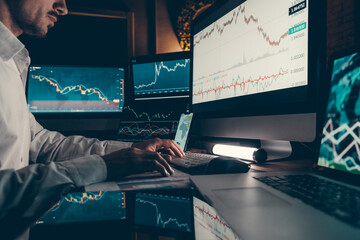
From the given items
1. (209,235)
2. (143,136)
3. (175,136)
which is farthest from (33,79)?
(209,235)

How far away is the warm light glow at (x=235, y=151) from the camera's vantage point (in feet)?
2.55

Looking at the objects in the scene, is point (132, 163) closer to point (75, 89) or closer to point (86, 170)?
point (86, 170)

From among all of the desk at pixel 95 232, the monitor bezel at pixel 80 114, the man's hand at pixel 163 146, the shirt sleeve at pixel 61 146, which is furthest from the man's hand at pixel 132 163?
Answer: the monitor bezel at pixel 80 114

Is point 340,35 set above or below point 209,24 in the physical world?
above

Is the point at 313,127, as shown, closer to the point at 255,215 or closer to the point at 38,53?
the point at 255,215

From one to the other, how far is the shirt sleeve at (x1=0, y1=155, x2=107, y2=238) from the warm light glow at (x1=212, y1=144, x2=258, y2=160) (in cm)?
48

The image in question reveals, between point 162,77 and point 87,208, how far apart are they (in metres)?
0.95

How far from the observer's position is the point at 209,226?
36 centimetres

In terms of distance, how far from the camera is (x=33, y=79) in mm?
1483

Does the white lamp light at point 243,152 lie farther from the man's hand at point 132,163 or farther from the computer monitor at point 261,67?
the man's hand at point 132,163

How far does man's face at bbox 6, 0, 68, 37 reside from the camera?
896mm

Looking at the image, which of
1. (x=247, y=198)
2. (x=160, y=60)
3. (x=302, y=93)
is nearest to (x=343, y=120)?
(x=302, y=93)

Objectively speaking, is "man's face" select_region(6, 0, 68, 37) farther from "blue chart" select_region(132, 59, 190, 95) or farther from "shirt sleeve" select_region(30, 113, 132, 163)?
"blue chart" select_region(132, 59, 190, 95)

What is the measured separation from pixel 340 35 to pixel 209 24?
12.8 ft
